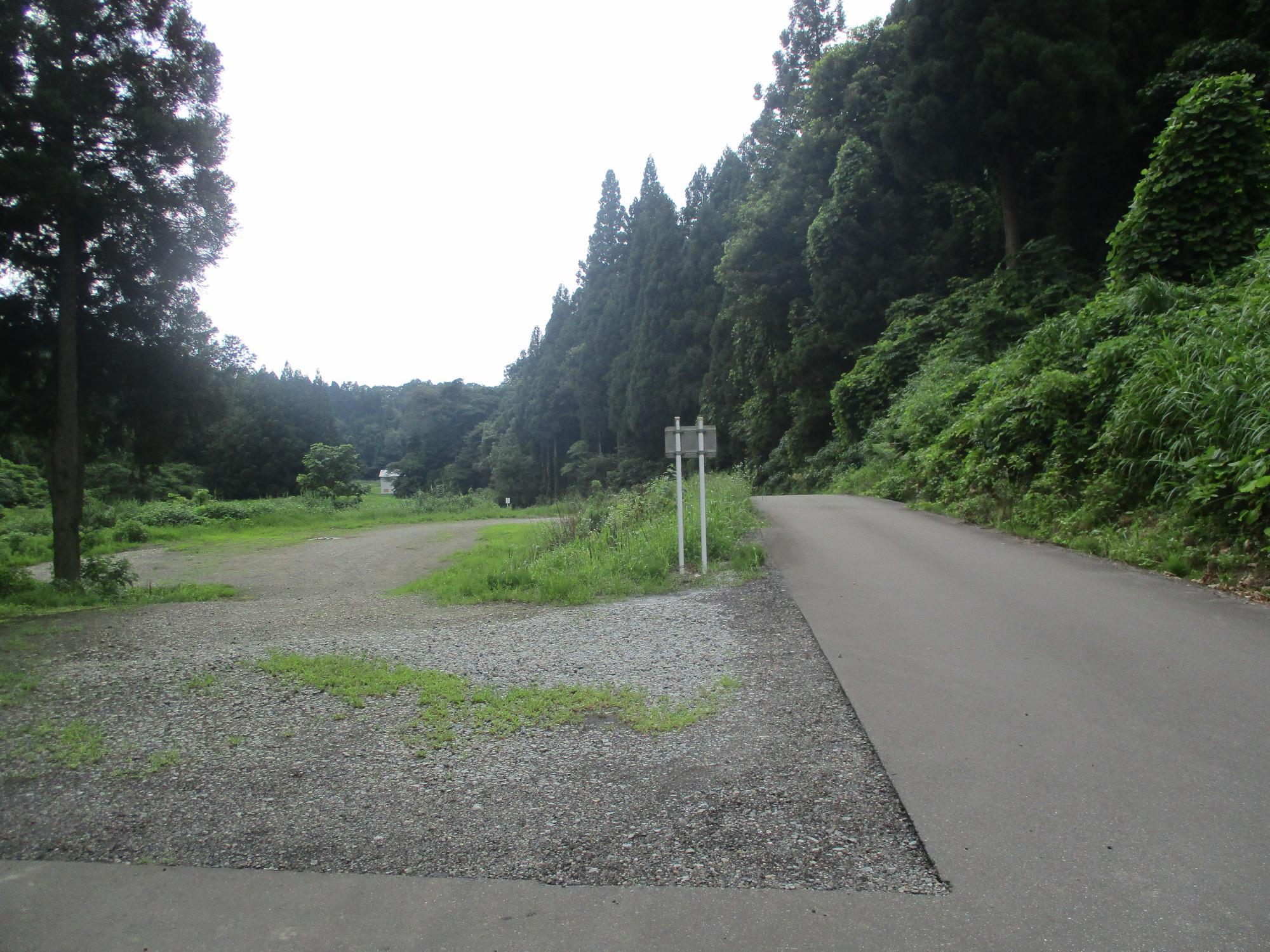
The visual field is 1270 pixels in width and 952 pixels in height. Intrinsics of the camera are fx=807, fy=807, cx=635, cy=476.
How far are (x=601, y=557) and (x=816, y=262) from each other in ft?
81.5

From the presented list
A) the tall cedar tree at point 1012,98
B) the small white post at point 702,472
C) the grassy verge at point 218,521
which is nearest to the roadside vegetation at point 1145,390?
the tall cedar tree at point 1012,98

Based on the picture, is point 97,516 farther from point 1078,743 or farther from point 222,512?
point 1078,743

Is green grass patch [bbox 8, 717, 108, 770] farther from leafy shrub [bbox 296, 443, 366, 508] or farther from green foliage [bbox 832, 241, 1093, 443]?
leafy shrub [bbox 296, 443, 366, 508]

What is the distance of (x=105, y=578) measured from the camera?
11031 mm

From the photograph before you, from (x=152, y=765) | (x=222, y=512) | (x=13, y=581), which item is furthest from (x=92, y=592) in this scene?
(x=222, y=512)

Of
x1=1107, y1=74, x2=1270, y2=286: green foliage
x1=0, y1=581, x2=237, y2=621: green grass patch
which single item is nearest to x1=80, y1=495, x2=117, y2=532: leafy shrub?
x1=0, y1=581, x2=237, y2=621: green grass patch

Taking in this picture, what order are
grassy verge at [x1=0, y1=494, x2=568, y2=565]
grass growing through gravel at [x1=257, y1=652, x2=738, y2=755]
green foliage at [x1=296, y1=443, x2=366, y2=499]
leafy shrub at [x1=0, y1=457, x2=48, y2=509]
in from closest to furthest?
grass growing through gravel at [x1=257, y1=652, x2=738, y2=755] < grassy verge at [x1=0, y1=494, x2=568, y2=565] < leafy shrub at [x1=0, y1=457, x2=48, y2=509] < green foliage at [x1=296, y1=443, x2=366, y2=499]

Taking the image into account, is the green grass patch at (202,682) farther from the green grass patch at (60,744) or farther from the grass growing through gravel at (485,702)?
the green grass patch at (60,744)

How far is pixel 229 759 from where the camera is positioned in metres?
4.16

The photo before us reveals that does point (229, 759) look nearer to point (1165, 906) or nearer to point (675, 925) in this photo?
point (675, 925)

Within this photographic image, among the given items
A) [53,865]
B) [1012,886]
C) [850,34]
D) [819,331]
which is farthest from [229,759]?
[850,34]

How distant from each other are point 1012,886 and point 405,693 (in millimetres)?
3676

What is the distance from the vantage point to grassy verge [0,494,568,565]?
747 inches

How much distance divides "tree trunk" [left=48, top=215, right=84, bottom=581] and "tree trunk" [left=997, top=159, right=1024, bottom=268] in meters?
22.0
